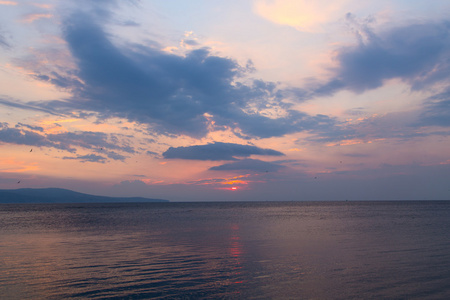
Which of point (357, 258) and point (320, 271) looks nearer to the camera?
point (320, 271)

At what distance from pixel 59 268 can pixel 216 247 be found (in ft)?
38.5

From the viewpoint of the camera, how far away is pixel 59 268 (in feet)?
61.8

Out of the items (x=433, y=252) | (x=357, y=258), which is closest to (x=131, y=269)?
(x=357, y=258)

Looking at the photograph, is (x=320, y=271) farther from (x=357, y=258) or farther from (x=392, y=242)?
(x=392, y=242)

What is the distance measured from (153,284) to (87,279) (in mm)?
3664

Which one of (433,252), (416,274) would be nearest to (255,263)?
(416,274)

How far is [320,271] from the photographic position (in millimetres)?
17719

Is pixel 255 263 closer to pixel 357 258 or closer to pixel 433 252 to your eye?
pixel 357 258

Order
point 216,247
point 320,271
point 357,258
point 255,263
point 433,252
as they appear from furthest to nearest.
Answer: point 216,247 < point 433,252 < point 357,258 < point 255,263 < point 320,271

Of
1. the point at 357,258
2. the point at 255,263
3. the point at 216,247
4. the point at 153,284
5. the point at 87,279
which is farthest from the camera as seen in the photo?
the point at 216,247

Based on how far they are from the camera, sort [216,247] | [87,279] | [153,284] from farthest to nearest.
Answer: [216,247], [87,279], [153,284]

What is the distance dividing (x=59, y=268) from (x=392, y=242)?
997 inches

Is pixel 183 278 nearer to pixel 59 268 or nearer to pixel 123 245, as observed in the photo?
pixel 59 268

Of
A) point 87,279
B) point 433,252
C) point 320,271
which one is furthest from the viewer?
point 433,252
